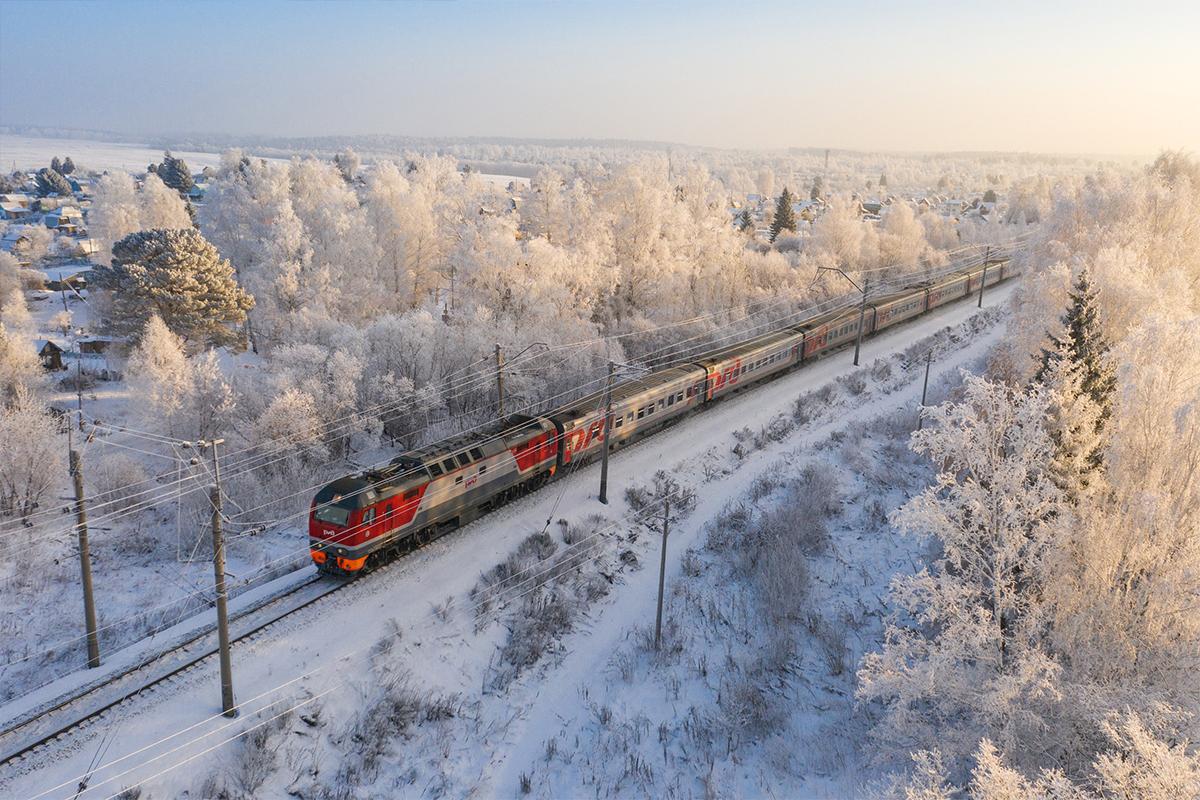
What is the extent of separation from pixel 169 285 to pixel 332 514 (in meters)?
30.2

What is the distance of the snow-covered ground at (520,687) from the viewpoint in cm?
1628

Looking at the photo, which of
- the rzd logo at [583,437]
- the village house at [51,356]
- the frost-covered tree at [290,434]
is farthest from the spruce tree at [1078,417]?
the village house at [51,356]

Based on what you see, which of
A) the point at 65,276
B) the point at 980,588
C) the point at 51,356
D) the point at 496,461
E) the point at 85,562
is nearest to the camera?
the point at 980,588

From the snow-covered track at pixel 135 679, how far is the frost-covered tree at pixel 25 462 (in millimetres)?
12531

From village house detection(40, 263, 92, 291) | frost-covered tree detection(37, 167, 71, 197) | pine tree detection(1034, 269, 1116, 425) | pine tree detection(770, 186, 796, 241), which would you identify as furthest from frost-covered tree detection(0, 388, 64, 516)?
frost-covered tree detection(37, 167, 71, 197)

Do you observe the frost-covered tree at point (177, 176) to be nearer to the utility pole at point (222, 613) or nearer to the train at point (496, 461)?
the train at point (496, 461)

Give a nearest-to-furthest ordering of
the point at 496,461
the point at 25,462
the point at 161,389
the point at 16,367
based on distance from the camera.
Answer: the point at 496,461, the point at 25,462, the point at 161,389, the point at 16,367

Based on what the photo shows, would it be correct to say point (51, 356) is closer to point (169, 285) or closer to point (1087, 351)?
point (169, 285)

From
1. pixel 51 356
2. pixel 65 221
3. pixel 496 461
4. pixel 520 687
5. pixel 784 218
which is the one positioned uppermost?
pixel 784 218

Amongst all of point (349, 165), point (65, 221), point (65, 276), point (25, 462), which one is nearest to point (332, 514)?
point (25, 462)

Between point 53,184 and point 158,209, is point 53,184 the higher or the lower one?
the higher one

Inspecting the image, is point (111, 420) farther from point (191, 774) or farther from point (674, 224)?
point (674, 224)

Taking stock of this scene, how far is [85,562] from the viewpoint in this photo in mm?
17922

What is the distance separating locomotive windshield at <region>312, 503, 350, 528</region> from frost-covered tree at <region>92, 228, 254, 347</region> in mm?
28232
